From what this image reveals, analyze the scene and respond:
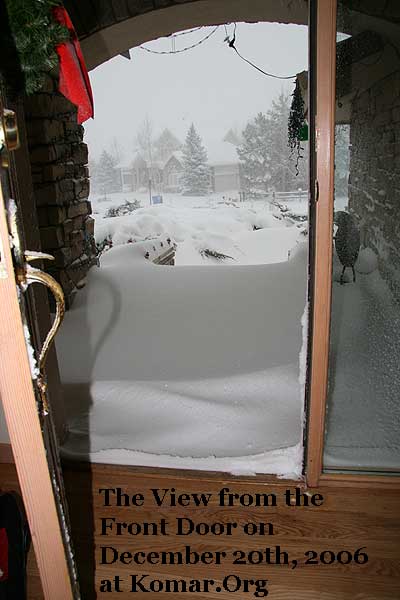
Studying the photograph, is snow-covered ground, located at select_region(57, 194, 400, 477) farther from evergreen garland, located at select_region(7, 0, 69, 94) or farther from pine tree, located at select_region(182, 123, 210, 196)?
pine tree, located at select_region(182, 123, 210, 196)

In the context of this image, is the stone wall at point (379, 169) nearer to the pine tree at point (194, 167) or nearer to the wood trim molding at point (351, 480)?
the wood trim molding at point (351, 480)

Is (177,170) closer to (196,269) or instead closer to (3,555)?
(196,269)

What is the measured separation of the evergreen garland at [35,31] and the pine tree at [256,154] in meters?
5.44

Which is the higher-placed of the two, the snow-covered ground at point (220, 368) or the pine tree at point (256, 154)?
the pine tree at point (256, 154)

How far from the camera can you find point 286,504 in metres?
1.54

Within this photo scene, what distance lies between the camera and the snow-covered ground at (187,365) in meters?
1.80

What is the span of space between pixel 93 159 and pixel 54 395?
5.33 m

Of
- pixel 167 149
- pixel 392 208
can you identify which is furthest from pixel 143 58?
pixel 392 208

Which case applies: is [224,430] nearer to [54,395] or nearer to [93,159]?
[54,395]

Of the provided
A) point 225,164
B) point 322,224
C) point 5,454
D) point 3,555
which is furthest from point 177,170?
point 3,555

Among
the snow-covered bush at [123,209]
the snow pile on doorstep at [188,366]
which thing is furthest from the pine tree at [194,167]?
the snow pile on doorstep at [188,366]

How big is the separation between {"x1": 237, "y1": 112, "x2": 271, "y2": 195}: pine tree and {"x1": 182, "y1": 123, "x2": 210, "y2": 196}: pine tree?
0.57 m

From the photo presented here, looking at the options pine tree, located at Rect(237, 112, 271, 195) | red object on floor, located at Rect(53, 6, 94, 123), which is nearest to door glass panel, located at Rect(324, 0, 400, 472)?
red object on floor, located at Rect(53, 6, 94, 123)

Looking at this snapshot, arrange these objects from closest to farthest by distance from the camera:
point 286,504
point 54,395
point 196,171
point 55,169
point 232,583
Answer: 1. point 232,583
2. point 286,504
3. point 54,395
4. point 55,169
5. point 196,171
